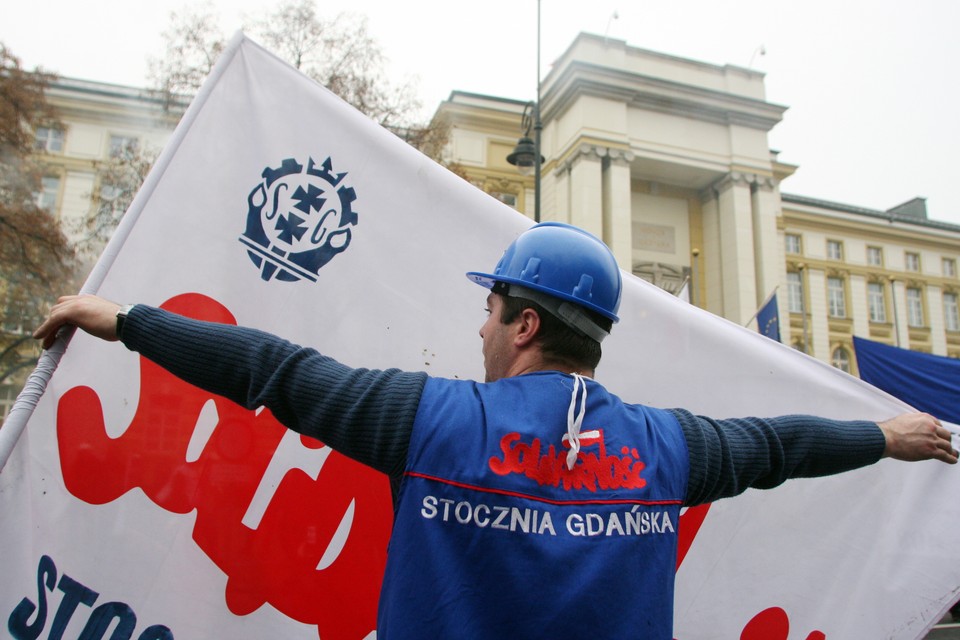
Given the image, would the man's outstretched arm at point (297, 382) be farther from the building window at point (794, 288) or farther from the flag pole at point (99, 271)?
the building window at point (794, 288)

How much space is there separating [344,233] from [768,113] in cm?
3609

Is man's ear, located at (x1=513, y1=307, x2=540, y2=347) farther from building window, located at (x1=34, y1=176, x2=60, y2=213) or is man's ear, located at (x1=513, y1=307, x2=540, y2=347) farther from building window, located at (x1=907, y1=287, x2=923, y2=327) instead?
building window, located at (x1=907, y1=287, x2=923, y2=327)

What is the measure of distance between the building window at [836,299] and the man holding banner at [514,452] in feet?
154

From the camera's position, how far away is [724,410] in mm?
2207

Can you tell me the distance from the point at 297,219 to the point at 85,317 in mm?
758

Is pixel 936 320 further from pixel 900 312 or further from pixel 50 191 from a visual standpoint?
pixel 50 191

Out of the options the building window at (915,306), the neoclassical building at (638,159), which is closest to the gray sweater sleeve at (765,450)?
the neoclassical building at (638,159)

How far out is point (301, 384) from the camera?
1.37 m

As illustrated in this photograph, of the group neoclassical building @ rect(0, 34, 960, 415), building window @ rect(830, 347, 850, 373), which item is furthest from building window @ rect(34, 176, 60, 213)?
building window @ rect(830, 347, 850, 373)

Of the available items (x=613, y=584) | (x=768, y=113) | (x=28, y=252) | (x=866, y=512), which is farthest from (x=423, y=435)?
(x=768, y=113)

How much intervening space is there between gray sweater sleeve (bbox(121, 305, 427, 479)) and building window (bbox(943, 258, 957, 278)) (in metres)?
58.3

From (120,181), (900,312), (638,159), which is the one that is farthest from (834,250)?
(120,181)

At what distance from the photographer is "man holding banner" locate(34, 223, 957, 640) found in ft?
4.21

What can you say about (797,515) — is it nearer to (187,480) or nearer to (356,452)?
(356,452)
